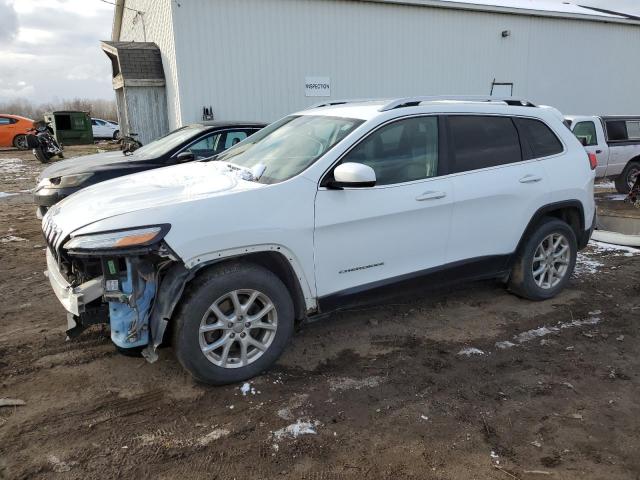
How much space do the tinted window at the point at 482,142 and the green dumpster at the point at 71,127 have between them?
24.2m

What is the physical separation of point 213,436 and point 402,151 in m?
2.40

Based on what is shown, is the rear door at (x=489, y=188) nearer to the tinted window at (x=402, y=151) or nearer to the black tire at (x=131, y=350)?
the tinted window at (x=402, y=151)

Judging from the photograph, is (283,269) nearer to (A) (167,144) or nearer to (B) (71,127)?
(A) (167,144)

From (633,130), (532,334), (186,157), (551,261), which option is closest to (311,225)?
(532,334)

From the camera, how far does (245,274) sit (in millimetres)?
3227

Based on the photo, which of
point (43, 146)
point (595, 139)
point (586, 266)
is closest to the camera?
point (586, 266)

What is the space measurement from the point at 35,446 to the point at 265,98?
1227 cm

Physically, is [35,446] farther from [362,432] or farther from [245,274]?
[362,432]

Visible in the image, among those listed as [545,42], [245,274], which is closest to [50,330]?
[245,274]

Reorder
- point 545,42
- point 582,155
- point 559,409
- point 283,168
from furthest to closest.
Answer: point 545,42
point 582,155
point 283,168
point 559,409

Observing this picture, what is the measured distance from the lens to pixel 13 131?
22.8 meters

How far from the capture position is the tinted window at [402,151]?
3.71m

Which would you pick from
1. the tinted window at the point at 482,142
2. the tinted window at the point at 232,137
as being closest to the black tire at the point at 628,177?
the tinted window at the point at 482,142

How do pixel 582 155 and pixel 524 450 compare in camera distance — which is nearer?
pixel 524 450
